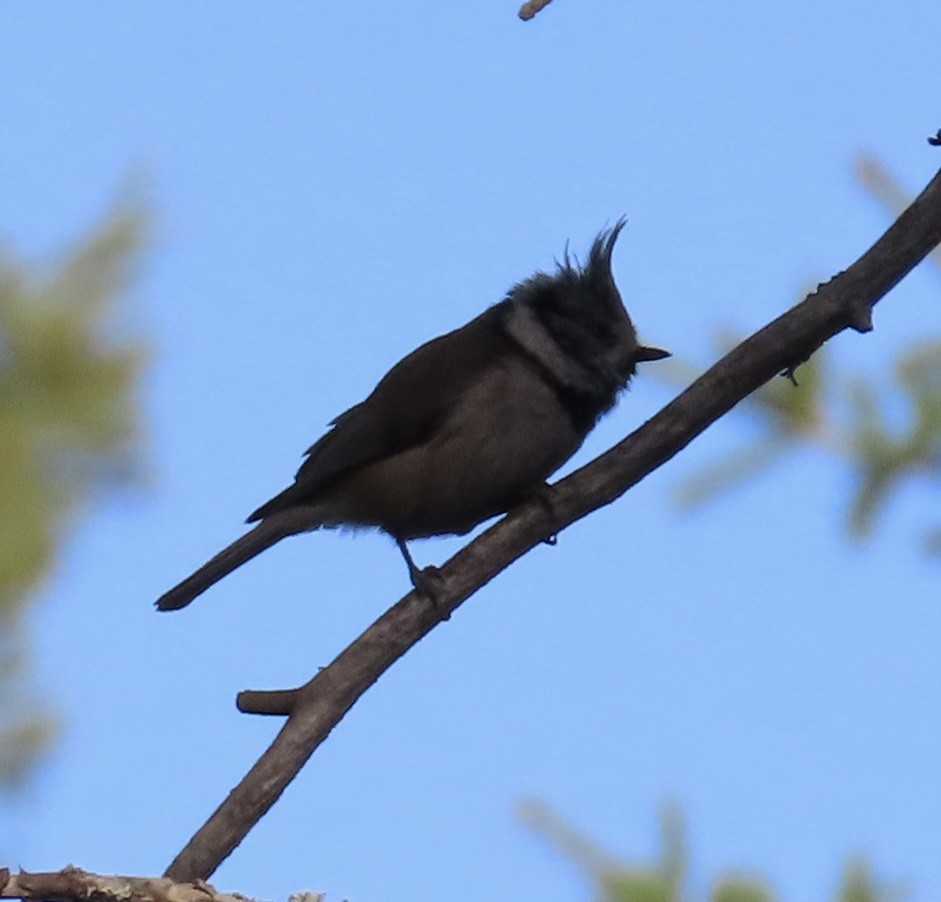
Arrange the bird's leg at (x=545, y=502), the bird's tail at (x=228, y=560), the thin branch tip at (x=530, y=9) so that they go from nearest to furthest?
the thin branch tip at (x=530, y=9)
the bird's leg at (x=545, y=502)
the bird's tail at (x=228, y=560)

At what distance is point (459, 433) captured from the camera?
3.97 m

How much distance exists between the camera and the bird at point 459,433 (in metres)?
3.89

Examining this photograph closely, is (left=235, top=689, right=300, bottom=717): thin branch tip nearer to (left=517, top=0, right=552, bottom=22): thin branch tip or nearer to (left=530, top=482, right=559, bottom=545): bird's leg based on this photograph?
(left=530, top=482, right=559, bottom=545): bird's leg

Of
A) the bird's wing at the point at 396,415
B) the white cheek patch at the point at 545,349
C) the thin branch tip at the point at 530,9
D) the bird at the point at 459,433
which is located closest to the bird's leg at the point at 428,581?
the bird at the point at 459,433

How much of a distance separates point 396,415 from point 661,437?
45.2 inches

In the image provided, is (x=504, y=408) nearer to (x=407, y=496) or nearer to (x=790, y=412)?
Answer: (x=407, y=496)

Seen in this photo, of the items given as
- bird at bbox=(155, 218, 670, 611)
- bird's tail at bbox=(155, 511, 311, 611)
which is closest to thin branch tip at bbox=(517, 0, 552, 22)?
bird at bbox=(155, 218, 670, 611)

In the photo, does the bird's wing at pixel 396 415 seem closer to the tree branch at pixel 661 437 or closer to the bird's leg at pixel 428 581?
the bird's leg at pixel 428 581

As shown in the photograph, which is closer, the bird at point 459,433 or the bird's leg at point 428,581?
the bird's leg at point 428,581

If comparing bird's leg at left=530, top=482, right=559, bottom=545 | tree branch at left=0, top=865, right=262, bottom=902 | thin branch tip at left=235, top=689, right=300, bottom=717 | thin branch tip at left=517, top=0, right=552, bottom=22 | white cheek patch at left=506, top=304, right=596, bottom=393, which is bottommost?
tree branch at left=0, top=865, right=262, bottom=902

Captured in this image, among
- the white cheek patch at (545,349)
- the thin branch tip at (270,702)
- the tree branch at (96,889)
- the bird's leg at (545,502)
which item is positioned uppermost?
the white cheek patch at (545,349)

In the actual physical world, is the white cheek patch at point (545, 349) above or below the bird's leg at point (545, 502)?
above

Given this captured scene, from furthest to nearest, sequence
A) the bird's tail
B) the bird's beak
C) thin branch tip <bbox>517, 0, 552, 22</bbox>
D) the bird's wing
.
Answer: the bird's beak → the bird's wing → the bird's tail → thin branch tip <bbox>517, 0, 552, 22</bbox>

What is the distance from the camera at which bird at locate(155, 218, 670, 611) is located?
153 inches
